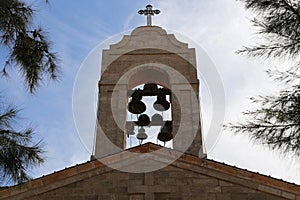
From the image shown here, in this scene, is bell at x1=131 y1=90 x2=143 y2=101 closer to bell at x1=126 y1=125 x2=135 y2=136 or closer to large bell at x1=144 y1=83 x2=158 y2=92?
large bell at x1=144 y1=83 x2=158 y2=92

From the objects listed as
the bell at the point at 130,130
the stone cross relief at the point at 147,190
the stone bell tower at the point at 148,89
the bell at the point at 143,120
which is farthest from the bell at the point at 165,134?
the stone cross relief at the point at 147,190

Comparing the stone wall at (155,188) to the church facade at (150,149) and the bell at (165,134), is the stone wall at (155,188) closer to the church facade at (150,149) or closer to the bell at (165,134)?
the church facade at (150,149)

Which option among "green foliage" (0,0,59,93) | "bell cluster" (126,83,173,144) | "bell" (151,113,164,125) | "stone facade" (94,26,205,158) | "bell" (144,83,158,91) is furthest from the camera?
"bell" (144,83,158,91)

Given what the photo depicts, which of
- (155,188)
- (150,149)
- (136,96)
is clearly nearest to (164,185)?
(155,188)

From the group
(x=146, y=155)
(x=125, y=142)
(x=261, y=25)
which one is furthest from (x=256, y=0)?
(x=125, y=142)

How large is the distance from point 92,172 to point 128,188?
71cm

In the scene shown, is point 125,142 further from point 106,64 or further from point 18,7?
point 18,7

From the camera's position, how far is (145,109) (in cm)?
1057

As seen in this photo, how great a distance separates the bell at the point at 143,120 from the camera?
34.1 ft

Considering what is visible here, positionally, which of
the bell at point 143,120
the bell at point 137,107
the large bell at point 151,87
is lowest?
the bell at point 143,120

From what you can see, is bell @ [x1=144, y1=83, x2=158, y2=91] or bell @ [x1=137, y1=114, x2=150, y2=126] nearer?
bell @ [x1=137, y1=114, x2=150, y2=126]

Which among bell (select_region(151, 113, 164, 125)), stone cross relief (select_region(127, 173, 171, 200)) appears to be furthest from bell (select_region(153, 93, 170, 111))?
stone cross relief (select_region(127, 173, 171, 200))

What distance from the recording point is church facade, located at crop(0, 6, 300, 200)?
25.3 ft

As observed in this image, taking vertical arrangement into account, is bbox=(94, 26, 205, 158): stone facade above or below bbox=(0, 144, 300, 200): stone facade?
above
